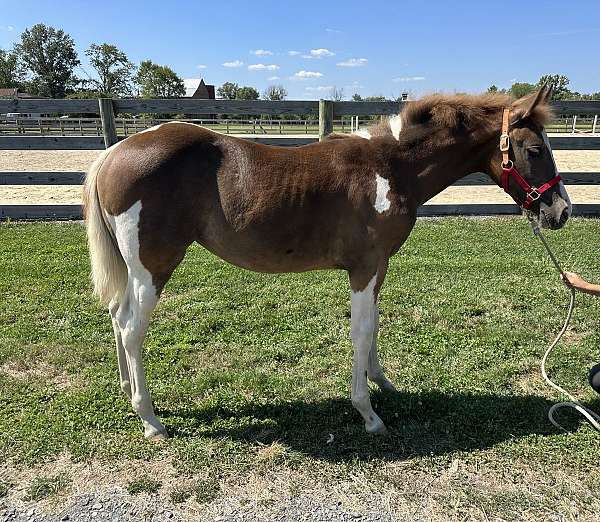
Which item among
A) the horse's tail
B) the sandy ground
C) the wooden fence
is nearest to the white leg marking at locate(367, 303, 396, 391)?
the horse's tail

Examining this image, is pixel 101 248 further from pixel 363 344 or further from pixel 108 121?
pixel 108 121

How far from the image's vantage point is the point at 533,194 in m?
2.80

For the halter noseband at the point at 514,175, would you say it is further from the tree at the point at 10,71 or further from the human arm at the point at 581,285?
the tree at the point at 10,71

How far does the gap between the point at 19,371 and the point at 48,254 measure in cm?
302

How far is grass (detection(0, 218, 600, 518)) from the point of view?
108 inches

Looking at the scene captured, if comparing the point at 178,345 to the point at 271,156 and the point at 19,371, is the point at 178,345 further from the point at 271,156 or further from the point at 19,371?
the point at 271,156

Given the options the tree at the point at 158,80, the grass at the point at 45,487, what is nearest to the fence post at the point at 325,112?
the grass at the point at 45,487

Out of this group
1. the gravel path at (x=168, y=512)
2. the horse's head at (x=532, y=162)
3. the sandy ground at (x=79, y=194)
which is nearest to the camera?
the gravel path at (x=168, y=512)

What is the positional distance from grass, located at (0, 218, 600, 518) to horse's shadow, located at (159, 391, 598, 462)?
0.04 ft

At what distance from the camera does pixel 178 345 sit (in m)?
4.10

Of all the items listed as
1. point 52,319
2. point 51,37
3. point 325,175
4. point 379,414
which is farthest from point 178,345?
point 51,37

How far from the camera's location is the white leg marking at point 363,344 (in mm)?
2906

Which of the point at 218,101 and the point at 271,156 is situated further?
the point at 218,101

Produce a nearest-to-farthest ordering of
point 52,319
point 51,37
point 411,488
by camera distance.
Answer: point 411,488, point 52,319, point 51,37
